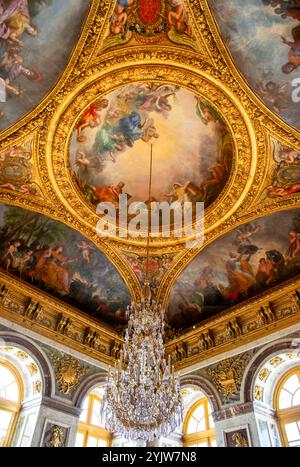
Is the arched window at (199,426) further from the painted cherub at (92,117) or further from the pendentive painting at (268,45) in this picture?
the painted cherub at (92,117)

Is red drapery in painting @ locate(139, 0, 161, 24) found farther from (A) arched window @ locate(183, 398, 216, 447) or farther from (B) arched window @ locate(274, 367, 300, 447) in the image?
(A) arched window @ locate(183, 398, 216, 447)

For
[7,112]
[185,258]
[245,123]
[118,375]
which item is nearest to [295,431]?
[118,375]

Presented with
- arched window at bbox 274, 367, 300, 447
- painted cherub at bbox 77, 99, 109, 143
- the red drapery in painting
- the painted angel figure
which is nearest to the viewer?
the painted angel figure

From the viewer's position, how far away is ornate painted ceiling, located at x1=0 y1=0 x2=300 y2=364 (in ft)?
22.6

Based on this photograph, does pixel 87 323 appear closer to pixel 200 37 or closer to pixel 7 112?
pixel 7 112

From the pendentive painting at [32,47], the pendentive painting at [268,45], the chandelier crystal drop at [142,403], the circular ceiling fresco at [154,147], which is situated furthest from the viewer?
the circular ceiling fresco at [154,147]

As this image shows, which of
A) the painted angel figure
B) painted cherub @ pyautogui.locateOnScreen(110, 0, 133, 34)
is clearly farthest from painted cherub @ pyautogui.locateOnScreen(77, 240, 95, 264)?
painted cherub @ pyautogui.locateOnScreen(110, 0, 133, 34)

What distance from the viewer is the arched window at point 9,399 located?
781 centimetres

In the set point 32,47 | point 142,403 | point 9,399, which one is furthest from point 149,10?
point 9,399

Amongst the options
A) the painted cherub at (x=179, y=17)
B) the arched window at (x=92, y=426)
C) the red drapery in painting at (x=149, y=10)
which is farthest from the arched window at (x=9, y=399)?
the painted cherub at (x=179, y=17)

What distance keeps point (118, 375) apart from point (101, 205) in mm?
5062

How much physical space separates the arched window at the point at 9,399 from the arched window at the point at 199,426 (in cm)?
451

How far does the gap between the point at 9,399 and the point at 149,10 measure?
909 centimetres

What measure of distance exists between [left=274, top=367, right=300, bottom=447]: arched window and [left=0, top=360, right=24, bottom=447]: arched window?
609 cm
